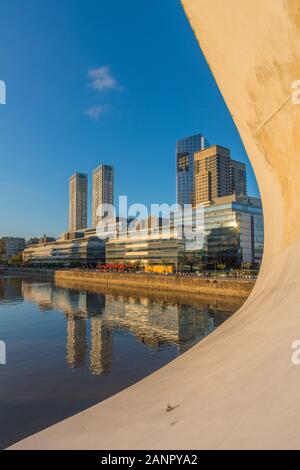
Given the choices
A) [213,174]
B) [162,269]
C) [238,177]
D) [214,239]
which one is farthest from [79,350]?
[238,177]

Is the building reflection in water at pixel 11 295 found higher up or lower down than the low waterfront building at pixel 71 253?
lower down

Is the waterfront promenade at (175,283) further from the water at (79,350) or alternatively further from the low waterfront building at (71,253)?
the low waterfront building at (71,253)

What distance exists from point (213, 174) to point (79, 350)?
159m

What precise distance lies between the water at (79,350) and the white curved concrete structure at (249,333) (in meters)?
5.94

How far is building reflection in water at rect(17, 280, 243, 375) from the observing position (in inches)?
716

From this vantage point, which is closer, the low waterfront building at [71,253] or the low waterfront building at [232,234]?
the low waterfront building at [232,234]

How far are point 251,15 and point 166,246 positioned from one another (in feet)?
274

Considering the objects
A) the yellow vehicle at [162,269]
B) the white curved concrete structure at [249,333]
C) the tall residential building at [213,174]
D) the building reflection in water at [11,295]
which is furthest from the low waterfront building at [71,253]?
the white curved concrete structure at [249,333]

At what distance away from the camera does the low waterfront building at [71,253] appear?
11994 centimetres

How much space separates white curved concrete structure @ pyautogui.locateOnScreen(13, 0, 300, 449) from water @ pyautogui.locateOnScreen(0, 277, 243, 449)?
5940 millimetres

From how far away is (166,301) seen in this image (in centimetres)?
4031
